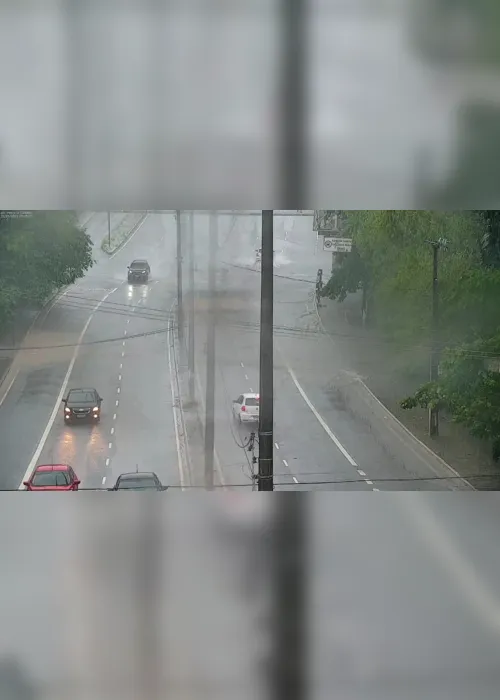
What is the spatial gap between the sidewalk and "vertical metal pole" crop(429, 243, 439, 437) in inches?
1.0

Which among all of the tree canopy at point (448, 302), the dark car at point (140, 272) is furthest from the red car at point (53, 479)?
the tree canopy at point (448, 302)

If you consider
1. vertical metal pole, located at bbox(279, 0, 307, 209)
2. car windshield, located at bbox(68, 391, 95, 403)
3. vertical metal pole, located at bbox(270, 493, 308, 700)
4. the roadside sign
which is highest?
vertical metal pole, located at bbox(279, 0, 307, 209)

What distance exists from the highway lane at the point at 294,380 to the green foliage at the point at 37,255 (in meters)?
0.56

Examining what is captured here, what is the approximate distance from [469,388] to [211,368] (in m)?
1.08

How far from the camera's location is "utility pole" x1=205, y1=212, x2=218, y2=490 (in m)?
3.63

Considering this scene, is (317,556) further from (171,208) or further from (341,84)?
(341,84)

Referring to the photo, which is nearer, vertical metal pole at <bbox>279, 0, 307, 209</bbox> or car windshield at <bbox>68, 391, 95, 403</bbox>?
vertical metal pole at <bbox>279, 0, 307, 209</bbox>

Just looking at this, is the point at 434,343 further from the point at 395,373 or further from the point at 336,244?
the point at 336,244

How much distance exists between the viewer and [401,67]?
3.40m

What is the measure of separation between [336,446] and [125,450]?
847 millimetres

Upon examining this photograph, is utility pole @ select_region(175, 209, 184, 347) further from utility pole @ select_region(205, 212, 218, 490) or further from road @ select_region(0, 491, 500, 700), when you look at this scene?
road @ select_region(0, 491, 500, 700)

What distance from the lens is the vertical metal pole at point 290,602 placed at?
11.5ft

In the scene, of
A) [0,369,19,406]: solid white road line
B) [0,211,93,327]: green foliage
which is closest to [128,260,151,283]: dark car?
[0,211,93,327]: green foliage

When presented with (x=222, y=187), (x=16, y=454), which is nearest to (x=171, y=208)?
(x=222, y=187)
